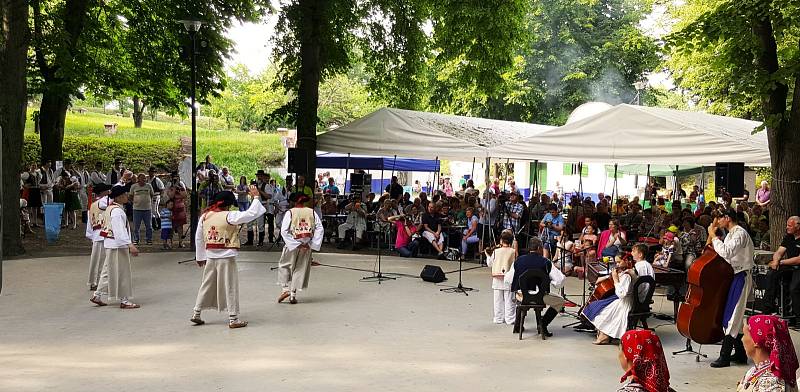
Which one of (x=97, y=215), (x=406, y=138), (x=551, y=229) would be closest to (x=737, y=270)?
(x=551, y=229)

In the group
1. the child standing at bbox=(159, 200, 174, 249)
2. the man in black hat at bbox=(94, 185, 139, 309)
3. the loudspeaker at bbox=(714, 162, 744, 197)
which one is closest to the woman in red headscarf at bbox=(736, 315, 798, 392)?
the man in black hat at bbox=(94, 185, 139, 309)

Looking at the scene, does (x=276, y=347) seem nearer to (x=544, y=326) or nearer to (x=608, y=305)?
(x=544, y=326)

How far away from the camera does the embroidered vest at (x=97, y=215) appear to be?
475 inches

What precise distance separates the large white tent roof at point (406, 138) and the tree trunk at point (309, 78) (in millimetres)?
359

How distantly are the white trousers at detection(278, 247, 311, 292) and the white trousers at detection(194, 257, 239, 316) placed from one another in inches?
76.7

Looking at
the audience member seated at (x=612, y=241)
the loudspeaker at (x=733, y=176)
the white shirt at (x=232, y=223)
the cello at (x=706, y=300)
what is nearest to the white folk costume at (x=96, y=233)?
the white shirt at (x=232, y=223)

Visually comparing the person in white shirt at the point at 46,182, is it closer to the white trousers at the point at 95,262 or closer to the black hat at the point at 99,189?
the white trousers at the point at 95,262

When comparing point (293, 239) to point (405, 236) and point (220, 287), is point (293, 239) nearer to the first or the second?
point (220, 287)

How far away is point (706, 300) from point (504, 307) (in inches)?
113

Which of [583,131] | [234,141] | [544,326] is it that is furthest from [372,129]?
[234,141]

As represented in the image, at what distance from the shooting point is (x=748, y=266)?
8773 millimetres

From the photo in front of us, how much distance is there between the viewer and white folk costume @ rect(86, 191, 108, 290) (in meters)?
12.1

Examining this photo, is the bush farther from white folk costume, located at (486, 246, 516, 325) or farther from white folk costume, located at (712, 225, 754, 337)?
white folk costume, located at (712, 225, 754, 337)

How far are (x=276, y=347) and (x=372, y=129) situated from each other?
10599mm
